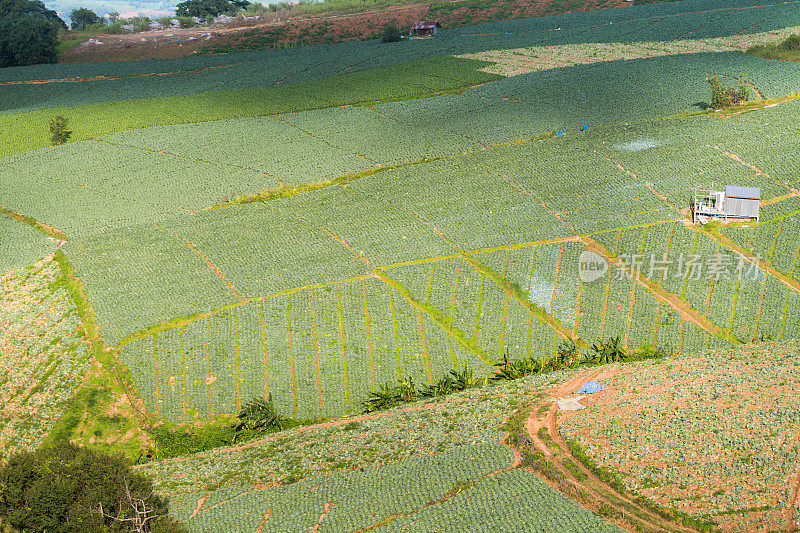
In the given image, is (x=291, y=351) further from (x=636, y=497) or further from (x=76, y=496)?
(x=636, y=497)

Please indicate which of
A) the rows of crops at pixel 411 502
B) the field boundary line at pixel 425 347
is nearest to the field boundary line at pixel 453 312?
the field boundary line at pixel 425 347

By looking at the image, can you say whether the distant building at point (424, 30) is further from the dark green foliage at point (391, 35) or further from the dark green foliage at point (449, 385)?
the dark green foliage at point (449, 385)

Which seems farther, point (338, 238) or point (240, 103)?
point (240, 103)

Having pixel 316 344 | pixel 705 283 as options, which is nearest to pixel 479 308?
pixel 316 344

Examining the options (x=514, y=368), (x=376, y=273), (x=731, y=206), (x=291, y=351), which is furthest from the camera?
(x=731, y=206)

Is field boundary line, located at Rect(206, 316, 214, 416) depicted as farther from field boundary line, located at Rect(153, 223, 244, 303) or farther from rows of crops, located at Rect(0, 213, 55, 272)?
rows of crops, located at Rect(0, 213, 55, 272)

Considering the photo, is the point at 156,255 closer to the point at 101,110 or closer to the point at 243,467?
the point at 243,467

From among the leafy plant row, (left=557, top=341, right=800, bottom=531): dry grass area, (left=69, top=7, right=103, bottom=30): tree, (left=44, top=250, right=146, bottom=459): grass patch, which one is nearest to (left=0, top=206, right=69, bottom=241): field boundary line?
(left=44, top=250, right=146, bottom=459): grass patch

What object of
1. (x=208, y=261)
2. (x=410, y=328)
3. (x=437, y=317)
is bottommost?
(x=410, y=328)
